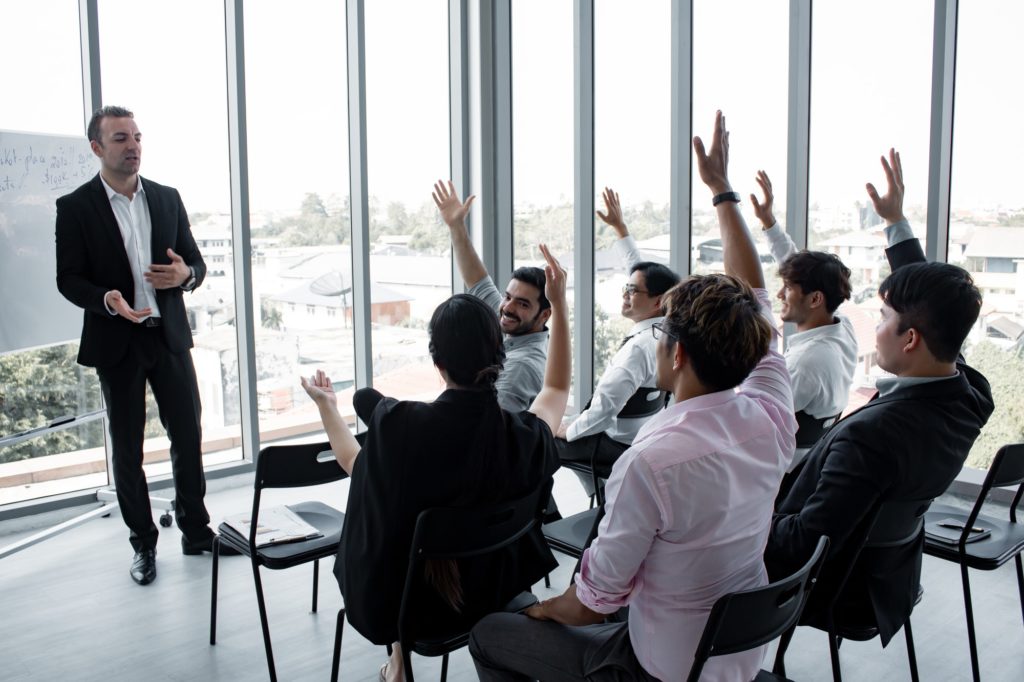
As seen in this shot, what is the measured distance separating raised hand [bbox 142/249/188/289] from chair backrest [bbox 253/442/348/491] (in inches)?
49.9

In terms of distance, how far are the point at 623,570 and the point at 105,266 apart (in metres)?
2.71

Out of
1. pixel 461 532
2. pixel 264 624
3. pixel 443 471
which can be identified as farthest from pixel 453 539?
pixel 264 624

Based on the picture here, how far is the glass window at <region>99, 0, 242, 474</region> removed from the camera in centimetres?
425

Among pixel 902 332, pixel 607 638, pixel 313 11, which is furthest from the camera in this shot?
pixel 313 11

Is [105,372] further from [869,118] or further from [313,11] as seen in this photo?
[869,118]

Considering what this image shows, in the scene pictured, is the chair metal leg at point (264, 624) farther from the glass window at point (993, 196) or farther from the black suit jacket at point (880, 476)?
the glass window at point (993, 196)

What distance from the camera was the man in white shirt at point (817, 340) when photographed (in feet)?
9.23

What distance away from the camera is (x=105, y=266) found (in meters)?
3.36

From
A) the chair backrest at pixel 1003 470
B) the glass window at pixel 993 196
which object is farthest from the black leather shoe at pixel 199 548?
the glass window at pixel 993 196

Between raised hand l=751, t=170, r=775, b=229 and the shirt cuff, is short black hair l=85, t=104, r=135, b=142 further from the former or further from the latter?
the shirt cuff

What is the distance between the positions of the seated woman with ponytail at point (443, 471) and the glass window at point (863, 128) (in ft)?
8.62

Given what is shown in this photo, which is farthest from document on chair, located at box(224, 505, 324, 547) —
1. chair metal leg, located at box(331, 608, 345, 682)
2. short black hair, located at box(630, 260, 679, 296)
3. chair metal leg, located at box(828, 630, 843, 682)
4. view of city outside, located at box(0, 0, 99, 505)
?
view of city outside, located at box(0, 0, 99, 505)

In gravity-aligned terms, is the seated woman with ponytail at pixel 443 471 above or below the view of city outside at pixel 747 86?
below

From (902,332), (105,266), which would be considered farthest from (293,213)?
(902,332)
